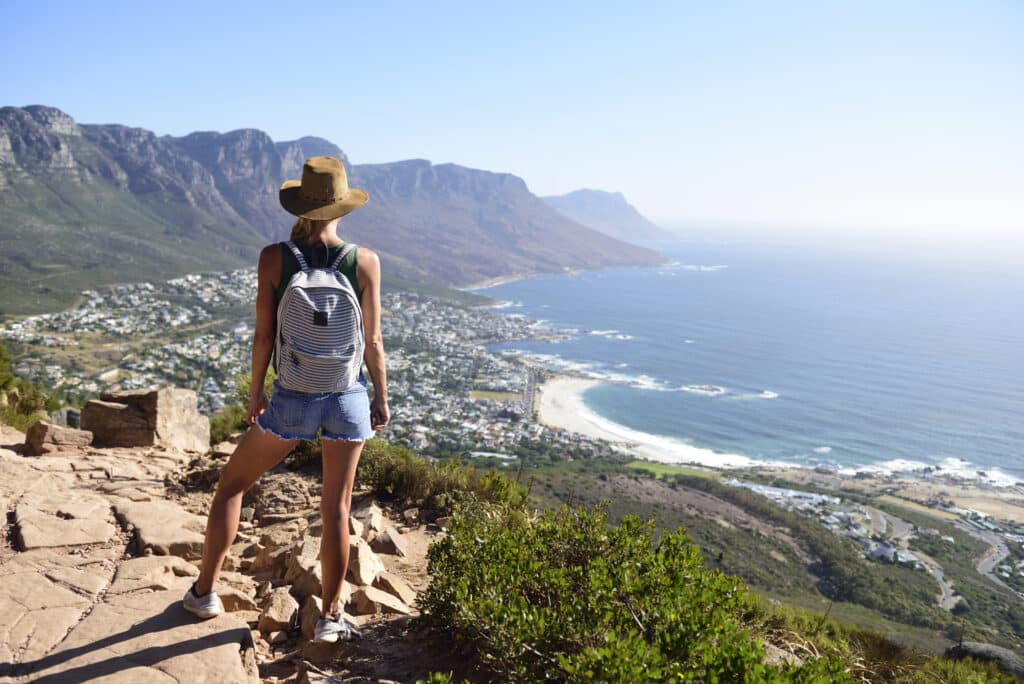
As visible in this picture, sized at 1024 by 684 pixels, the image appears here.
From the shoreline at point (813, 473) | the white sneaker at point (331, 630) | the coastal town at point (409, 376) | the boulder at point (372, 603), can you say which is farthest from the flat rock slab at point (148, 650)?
the shoreline at point (813, 473)

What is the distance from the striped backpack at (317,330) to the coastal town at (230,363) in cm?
1714

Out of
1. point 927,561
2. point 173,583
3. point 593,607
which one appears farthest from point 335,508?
point 927,561

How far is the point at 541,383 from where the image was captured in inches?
2009

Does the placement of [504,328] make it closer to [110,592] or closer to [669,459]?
[669,459]

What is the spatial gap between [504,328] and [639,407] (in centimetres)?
3142

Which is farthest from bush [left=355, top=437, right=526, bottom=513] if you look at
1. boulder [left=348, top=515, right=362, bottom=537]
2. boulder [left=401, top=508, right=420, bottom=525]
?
boulder [left=348, top=515, right=362, bottom=537]

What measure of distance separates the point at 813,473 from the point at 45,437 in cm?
3696

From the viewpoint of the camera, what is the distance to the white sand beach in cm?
3547

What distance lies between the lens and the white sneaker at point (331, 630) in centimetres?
257

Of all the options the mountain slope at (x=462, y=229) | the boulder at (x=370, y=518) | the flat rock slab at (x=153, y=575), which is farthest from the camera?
the mountain slope at (x=462, y=229)

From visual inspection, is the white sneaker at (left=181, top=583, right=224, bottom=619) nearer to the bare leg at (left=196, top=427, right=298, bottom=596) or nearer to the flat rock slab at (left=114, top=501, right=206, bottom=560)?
the bare leg at (left=196, top=427, right=298, bottom=596)

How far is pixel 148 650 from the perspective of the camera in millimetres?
2295

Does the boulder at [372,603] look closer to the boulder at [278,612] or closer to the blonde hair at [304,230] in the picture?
the boulder at [278,612]

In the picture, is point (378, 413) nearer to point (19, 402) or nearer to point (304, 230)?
point (304, 230)
